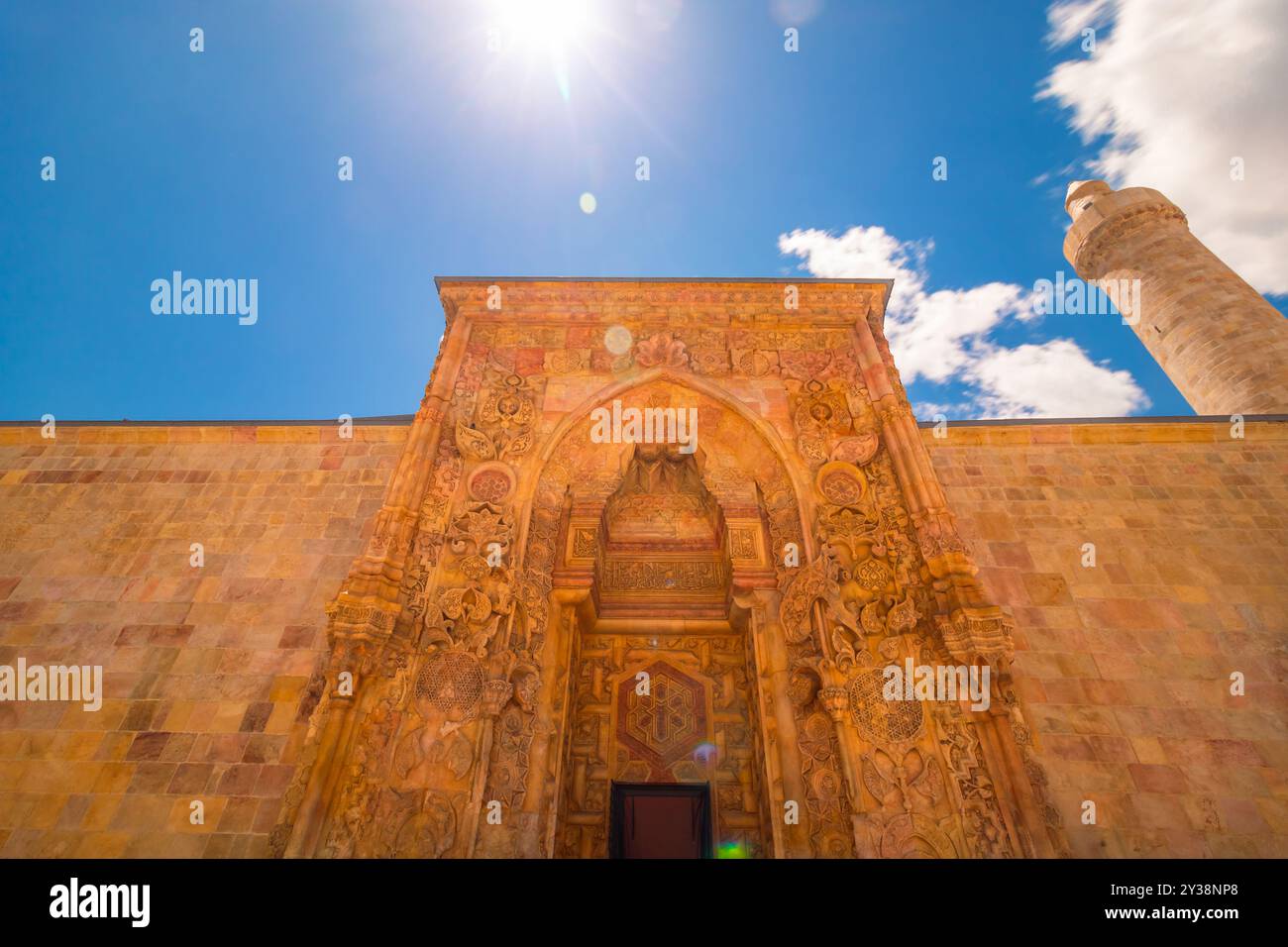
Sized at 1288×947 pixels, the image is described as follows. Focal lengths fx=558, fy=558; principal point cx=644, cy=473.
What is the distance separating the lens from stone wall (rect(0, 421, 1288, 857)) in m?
5.88

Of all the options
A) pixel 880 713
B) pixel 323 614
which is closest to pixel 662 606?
pixel 880 713

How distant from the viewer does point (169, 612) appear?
7.18 metres

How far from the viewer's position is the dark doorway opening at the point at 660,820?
622 cm

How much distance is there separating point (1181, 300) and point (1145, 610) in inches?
472

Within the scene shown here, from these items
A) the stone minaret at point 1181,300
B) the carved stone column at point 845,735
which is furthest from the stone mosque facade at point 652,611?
the stone minaret at point 1181,300

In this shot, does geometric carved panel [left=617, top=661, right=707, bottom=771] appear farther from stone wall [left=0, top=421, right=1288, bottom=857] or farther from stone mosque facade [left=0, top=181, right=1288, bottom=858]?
stone wall [left=0, top=421, right=1288, bottom=857]

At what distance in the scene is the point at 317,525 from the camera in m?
7.84

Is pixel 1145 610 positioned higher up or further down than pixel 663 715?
higher up

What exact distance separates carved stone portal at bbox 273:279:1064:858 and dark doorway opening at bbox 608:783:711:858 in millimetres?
157

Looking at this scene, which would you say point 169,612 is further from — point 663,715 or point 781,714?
point 781,714

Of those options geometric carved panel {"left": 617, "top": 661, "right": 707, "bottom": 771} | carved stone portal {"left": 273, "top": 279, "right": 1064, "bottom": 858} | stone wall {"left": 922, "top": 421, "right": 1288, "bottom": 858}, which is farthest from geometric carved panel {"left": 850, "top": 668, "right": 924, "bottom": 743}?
geometric carved panel {"left": 617, "top": 661, "right": 707, "bottom": 771}

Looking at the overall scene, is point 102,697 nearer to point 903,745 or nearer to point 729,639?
point 729,639

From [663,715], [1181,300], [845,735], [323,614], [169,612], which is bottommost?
[845,735]
